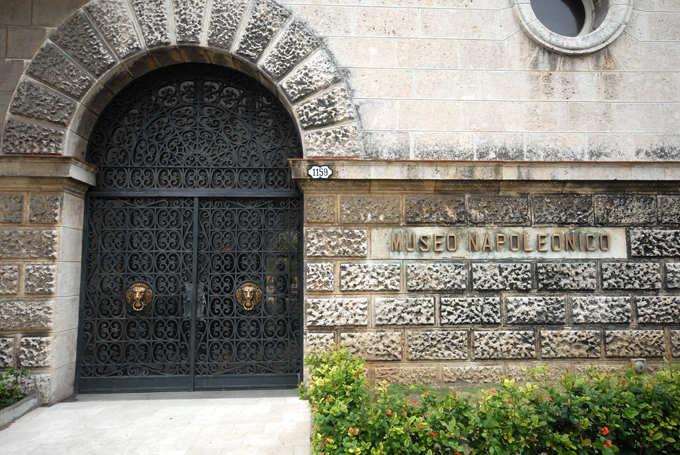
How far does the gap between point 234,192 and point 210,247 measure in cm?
86

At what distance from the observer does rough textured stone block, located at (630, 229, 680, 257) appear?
17.6ft

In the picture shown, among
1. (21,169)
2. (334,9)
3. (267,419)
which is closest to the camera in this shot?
(267,419)

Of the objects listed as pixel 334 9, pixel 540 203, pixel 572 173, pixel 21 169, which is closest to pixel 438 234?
pixel 540 203

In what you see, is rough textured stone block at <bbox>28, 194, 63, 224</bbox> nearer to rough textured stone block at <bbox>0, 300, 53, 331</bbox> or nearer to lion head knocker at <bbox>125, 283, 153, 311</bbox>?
rough textured stone block at <bbox>0, 300, 53, 331</bbox>

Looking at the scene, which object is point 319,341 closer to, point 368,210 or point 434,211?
point 368,210

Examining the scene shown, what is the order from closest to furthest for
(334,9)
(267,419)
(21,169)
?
(267,419)
(21,169)
(334,9)

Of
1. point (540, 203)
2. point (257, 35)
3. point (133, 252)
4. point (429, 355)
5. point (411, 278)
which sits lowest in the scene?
point (429, 355)

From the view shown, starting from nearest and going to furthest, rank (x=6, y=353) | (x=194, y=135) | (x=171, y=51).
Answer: (x=6, y=353), (x=171, y=51), (x=194, y=135)

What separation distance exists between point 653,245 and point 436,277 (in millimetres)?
3006

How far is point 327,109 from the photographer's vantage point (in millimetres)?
5352

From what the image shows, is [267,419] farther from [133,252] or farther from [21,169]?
[21,169]

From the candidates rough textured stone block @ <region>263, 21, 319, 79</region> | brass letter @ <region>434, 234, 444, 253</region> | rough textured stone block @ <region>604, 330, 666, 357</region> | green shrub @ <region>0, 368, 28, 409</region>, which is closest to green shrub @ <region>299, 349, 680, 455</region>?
rough textured stone block @ <region>604, 330, 666, 357</region>

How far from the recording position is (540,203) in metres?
5.37

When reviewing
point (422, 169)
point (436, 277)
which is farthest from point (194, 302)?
point (422, 169)
